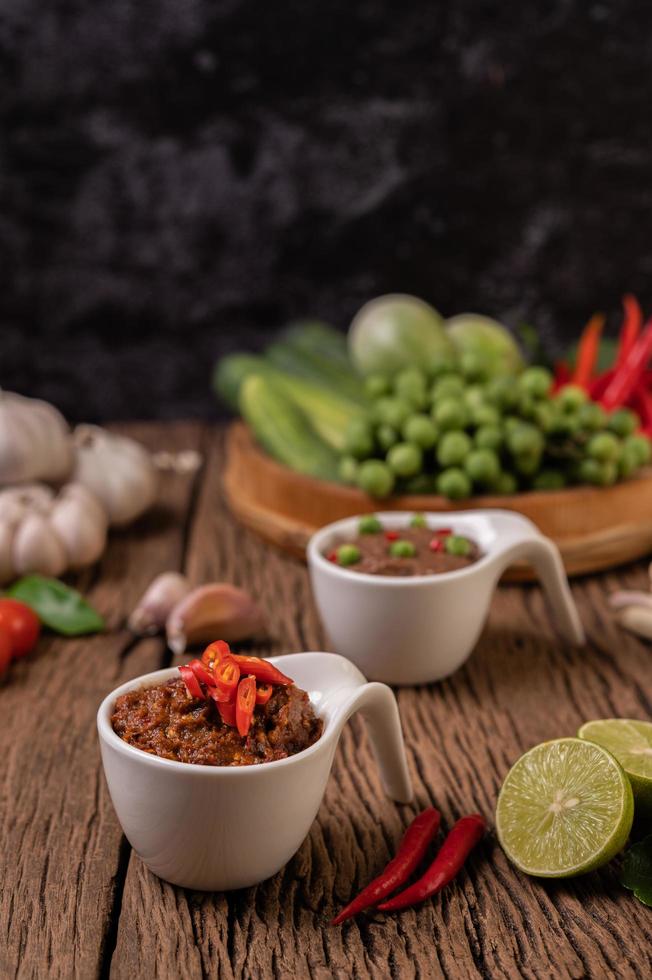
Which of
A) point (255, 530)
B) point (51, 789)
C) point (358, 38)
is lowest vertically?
point (255, 530)

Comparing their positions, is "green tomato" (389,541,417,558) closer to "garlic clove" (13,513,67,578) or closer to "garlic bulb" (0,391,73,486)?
"garlic clove" (13,513,67,578)

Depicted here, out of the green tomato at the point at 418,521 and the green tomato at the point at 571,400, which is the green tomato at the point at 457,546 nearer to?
the green tomato at the point at 418,521

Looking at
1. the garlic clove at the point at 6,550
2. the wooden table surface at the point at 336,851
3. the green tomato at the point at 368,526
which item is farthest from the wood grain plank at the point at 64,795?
the green tomato at the point at 368,526

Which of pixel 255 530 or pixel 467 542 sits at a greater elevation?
pixel 467 542

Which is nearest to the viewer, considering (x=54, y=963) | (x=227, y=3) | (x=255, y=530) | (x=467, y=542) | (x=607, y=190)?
(x=54, y=963)

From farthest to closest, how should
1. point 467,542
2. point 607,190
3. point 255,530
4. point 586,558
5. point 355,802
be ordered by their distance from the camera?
point 607,190, point 255,530, point 586,558, point 467,542, point 355,802

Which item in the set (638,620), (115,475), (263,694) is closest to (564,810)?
(263,694)

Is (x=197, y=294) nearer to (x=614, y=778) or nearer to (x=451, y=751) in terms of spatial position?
(x=451, y=751)

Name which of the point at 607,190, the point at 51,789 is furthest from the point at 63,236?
the point at 51,789
